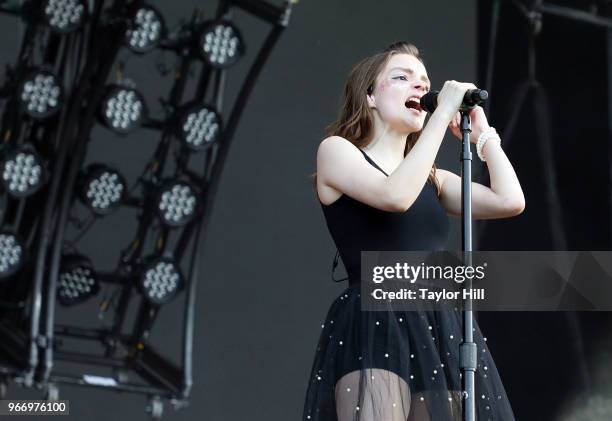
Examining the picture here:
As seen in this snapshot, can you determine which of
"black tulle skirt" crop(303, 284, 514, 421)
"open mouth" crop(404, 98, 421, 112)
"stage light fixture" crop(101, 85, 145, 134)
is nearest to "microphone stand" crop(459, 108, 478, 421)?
"black tulle skirt" crop(303, 284, 514, 421)

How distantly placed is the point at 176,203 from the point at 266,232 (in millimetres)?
382

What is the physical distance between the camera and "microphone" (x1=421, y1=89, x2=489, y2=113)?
2.13 m

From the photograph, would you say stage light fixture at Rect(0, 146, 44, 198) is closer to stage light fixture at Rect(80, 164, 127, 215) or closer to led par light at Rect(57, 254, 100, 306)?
stage light fixture at Rect(80, 164, 127, 215)

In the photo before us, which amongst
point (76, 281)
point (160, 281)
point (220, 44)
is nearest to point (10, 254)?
point (76, 281)

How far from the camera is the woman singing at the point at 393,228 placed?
2.09m

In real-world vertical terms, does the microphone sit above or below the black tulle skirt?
above

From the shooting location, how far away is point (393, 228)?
7.20ft

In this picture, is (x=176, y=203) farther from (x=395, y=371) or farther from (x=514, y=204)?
(x=395, y=371)

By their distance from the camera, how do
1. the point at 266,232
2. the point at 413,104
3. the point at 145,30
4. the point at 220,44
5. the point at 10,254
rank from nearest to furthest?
the point at 413,104, the point at 10,254, the point at 145,30, the point at 220,44, the point at 266,232

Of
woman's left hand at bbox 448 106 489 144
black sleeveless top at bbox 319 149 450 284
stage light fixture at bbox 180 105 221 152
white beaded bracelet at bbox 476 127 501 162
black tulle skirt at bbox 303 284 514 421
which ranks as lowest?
black tulle skirt at bbox 303 284 514 421

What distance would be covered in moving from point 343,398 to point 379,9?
2662mm

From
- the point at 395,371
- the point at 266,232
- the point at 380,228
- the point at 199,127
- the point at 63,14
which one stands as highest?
the point at 63,14

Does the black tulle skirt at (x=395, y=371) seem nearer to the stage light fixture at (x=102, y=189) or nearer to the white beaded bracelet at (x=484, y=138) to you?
the white beaded bracelet at (x=484, y=138)

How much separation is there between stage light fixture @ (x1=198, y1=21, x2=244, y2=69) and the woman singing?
1.73 meters
